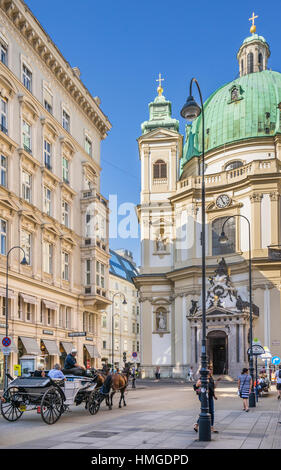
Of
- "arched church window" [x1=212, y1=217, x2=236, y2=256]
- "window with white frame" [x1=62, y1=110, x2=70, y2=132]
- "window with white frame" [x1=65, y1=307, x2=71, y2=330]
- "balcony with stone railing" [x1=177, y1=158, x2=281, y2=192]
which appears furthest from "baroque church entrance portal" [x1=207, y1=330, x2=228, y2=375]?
"window with white frame" [x1=62, y1=110, x2=70, y2=132]

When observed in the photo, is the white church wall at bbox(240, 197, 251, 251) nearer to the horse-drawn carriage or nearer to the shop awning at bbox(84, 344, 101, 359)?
the shop awning at bbox(84, 344, 101, 359)

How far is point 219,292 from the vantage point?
5878 centimetres

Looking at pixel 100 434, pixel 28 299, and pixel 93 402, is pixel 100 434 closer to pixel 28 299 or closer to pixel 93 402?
pixel 93 402

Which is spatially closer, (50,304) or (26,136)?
(26,136)

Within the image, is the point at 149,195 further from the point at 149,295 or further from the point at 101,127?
the point at 101,127

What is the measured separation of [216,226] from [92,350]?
22.1 metres

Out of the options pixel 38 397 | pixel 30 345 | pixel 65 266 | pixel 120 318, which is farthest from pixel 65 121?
pixel 120 318

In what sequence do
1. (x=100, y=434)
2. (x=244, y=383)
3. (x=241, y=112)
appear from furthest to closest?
(x=241, y=112) → (x=244, y=383) → (x=100, y=434)

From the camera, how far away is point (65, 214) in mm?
46750

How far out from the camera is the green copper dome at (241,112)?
69.9 metres

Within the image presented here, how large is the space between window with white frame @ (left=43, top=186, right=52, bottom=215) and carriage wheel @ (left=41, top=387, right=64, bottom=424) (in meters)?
25.3

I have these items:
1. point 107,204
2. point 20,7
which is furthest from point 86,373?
point 107,204

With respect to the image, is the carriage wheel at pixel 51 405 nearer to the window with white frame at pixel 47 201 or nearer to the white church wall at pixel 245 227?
the window with white frame at pixel 47 201

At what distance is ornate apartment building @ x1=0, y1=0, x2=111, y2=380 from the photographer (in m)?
37.4
